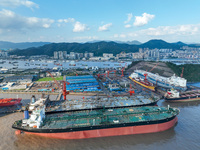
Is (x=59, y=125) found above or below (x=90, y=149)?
above

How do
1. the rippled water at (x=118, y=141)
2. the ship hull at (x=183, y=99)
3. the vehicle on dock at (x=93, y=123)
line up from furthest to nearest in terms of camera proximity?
the ship hull at (x=183, y=99)
the vehicle on dock at (x=93, y=123)
the rippled water at (x=118, y=141)

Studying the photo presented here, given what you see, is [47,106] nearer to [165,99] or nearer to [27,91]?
[27,91]

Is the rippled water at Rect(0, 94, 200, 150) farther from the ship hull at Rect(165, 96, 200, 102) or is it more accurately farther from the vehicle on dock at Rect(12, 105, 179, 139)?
the ship hull at Rect(165, 96, 200, 102)

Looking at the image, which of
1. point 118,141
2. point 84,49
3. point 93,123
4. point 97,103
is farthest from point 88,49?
point 118,141

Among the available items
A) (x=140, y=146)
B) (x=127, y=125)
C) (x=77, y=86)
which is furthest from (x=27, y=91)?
(x=140, y=146)

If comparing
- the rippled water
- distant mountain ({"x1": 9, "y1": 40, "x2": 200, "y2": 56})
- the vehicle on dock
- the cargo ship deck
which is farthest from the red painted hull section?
distant mountain ({"x1": 9, "y1": 40, "x2": 200, "y2": 56})

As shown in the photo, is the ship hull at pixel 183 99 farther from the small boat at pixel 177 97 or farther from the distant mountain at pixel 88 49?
the distant mountain at pixel 88 49

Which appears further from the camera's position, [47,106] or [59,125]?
[47,106]

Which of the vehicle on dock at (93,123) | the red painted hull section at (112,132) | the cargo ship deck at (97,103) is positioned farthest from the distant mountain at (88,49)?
the red painted hull section at (112,132)
